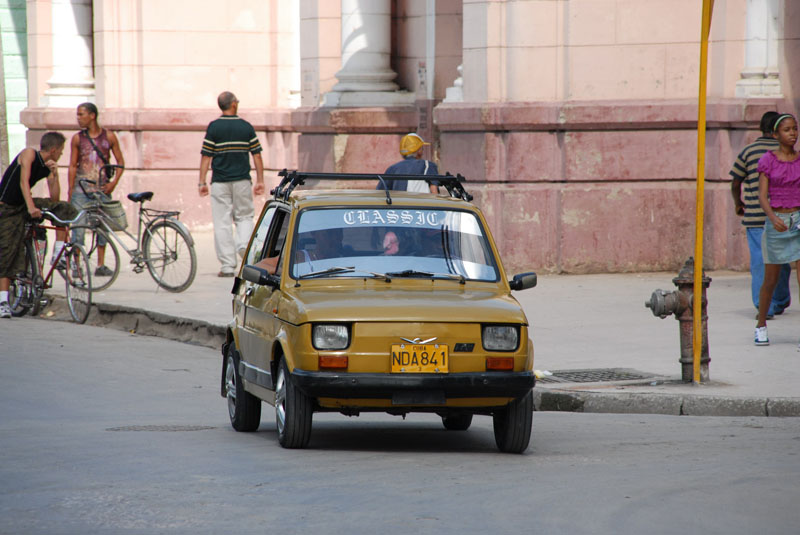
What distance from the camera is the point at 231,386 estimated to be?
910 cm

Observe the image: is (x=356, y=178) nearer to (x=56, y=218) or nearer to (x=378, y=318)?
(x=378, y=318)

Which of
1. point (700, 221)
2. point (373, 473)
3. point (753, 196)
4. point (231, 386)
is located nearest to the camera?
point (373, 473)

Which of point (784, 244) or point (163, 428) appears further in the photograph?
point (784, 244)

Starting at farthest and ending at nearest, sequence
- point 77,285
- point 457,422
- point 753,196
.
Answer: point 77,285 < point 753,196 < point 457,422

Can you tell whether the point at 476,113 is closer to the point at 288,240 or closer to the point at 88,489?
the point at 288,240

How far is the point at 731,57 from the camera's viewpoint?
1706cm

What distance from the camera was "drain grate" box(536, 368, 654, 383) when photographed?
10094mm

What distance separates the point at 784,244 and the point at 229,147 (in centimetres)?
737

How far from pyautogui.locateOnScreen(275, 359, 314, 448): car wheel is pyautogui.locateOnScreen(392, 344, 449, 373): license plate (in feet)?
1.76

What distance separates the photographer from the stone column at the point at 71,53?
27234 mm

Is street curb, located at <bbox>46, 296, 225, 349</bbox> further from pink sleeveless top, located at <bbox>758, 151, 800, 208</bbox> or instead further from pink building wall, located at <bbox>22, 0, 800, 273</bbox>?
pink sleeveless top, located at <bbox>758, 151, 800, 208</bbox>

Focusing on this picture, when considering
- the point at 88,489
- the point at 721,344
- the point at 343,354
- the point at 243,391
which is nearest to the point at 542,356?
the point at 721,344

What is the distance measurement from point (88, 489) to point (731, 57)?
12112 millimetres

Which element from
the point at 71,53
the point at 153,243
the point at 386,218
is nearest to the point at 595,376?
the point at 386,218
